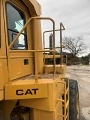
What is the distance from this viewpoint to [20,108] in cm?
481

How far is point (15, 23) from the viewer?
4715mm

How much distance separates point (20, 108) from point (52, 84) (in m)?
0.88

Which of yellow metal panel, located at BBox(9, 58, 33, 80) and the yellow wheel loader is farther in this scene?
yellow metal panel, located at BBox(9, 58, 33, 80)

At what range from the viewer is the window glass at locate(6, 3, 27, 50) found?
4453mm

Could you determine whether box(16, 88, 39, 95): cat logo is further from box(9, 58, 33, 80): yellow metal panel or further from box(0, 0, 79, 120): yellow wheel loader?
box(9, 58, 33, 80): yellow metal panel

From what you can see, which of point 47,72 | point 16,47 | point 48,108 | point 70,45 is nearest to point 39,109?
point 48,108

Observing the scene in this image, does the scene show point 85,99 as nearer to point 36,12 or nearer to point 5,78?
point 36,12

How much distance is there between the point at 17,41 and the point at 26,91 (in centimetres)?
98

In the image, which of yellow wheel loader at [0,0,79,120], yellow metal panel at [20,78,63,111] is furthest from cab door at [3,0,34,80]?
yellow metal panel at [20,78,63,111]

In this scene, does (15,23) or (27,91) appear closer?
(27,91)

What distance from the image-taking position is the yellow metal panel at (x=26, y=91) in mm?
4090

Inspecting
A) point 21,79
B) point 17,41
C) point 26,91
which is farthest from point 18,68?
point 26,91

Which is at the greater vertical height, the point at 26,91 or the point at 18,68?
the point at 18,68

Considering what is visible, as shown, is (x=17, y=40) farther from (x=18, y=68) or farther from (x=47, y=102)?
(x=47, y=102)
